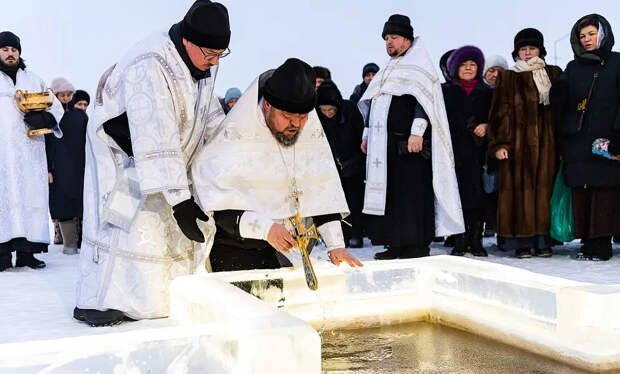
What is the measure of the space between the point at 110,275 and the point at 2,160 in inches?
122

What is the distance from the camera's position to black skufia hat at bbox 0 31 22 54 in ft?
20.1

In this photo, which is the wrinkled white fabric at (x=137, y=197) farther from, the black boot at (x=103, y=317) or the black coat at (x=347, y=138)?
the black coat at (x=347, y=138)

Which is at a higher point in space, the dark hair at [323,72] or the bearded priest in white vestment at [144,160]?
the dark hair at [323,72]

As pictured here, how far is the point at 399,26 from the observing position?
19.0 feet

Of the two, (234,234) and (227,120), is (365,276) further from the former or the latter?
(227,120)

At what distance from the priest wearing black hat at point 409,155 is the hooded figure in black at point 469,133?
0.54 metres

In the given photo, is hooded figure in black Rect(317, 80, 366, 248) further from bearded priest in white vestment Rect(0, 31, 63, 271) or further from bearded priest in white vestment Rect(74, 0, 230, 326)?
bearded priest in white vestment Rect(74, 0, 230, 326)

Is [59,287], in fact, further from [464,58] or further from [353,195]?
[464,58]

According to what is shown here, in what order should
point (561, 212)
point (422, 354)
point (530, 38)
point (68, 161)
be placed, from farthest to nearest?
1. point (68, 161)
2. point (530, 38)
3. point (561, 212)
4. point (422, 354)

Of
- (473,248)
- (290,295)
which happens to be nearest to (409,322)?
(290,295)

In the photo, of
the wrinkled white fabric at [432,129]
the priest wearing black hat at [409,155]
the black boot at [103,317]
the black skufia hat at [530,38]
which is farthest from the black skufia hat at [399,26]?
the black boot at [103,317]

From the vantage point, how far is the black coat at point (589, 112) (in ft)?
18.7

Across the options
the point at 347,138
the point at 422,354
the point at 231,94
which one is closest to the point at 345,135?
the point at 347,138

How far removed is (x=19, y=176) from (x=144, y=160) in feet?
11.1
